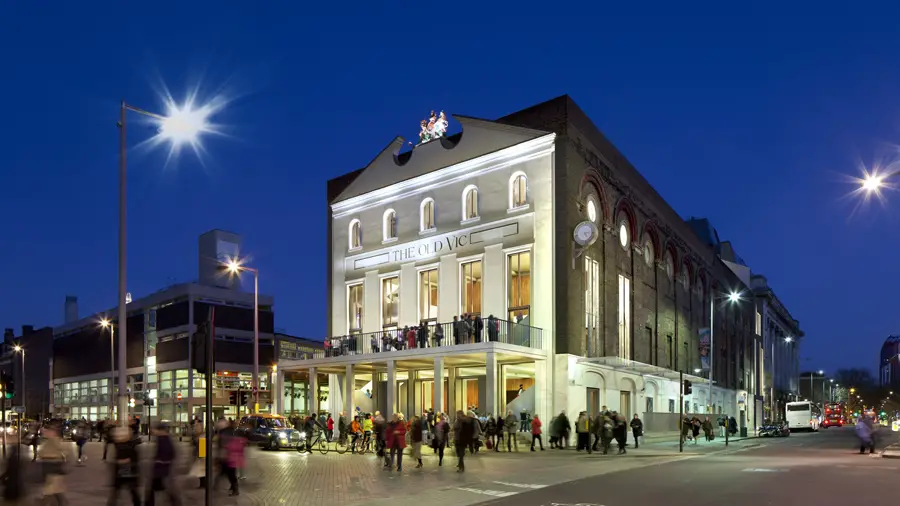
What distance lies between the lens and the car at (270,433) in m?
32.4

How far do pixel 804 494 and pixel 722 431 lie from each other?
3979 cm

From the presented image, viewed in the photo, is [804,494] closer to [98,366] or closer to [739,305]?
[739,305]

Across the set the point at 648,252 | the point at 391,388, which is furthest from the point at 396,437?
the point at 648,252

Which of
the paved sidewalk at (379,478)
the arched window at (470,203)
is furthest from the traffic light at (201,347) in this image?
the arched window at (470,203)

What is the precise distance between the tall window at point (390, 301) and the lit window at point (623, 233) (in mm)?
11407

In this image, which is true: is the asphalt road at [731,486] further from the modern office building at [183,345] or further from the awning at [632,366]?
the modern office building at [183,345]

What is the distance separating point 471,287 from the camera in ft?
118

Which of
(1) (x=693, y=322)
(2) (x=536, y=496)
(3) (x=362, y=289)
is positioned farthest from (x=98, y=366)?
(2) (x=536, y=496)

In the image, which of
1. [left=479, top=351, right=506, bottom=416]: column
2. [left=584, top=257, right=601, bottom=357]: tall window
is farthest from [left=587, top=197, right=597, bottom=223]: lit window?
[left=479, top=351, right=506, bottom=416]: column

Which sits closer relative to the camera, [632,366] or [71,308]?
[632,366]

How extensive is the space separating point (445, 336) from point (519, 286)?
3969mm

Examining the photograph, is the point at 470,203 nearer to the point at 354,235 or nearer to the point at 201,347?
the point at 354,235

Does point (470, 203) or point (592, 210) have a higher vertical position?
point (470, 203)

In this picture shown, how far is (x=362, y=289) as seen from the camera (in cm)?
4094
